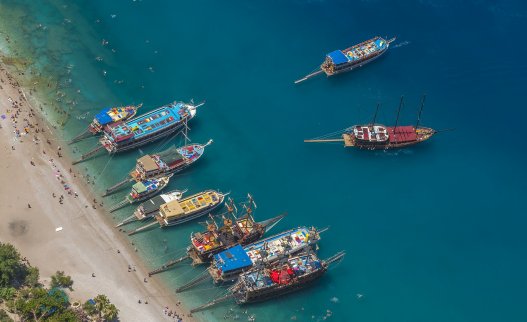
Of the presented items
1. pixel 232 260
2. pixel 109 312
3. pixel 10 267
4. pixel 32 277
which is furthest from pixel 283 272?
pixel 10 267

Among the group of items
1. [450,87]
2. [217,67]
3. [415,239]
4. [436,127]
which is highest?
[217,67]

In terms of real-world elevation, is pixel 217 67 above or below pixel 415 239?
above

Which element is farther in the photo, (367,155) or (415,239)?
(367,155)

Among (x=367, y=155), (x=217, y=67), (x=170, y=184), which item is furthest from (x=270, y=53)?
(x=170, y=184)

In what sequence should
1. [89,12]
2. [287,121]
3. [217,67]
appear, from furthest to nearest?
1. [89,12]
2. [217,67]
3. [287,121]

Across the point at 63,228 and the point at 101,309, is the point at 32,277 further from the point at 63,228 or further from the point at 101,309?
the point at 63,228

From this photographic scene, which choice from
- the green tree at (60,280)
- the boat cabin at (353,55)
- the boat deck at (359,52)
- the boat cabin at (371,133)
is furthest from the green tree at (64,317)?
the boat deck at (359,52)

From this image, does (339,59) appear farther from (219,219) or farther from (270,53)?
(219,219)

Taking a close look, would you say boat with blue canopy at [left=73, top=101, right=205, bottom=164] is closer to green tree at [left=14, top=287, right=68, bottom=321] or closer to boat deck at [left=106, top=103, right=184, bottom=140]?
boat deck at [left=106, top=103, right=184, bottom=140]
